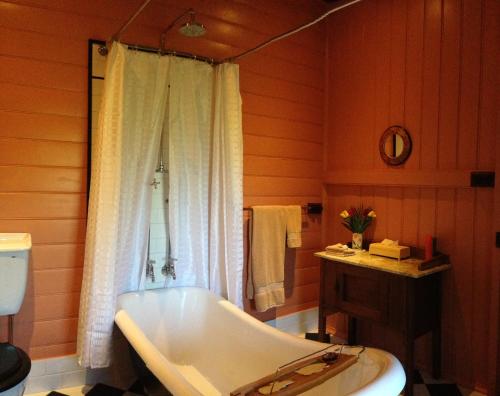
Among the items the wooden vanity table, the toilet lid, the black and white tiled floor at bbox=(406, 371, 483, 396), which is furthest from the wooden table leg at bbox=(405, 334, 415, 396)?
the toilet lid

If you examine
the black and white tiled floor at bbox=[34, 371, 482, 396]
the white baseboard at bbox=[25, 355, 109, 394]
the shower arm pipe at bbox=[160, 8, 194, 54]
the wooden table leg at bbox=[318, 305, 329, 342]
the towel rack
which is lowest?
the black and white tiled floor at bbox=[34, 371, 482, 396]

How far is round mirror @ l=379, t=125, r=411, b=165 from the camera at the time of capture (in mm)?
2869

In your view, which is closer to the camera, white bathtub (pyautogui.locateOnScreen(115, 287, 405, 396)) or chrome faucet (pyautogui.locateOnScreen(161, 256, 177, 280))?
white bathtub (pyautogui.locateOnScreen(115, 287, 405, 396))

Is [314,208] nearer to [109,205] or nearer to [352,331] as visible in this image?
[352,331]

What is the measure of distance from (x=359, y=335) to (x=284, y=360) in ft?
4.74

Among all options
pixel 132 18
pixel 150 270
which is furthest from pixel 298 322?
pixel 132 18

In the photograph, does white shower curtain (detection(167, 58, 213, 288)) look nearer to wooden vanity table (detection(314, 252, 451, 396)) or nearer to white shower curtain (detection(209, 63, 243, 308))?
white shower curtain (detection(209, 63, 243, 308))

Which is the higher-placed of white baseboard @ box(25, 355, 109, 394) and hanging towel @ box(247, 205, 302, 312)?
hanging towel @ box(247, 205, 302, 312)

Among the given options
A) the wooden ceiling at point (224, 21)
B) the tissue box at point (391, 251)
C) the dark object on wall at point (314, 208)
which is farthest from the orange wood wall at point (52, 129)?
the tissue box at point (391, 251)

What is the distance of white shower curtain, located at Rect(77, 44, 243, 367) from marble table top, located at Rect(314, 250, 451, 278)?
76cm

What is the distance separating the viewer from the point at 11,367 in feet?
5.67

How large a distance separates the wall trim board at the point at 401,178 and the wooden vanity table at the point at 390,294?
545 mm

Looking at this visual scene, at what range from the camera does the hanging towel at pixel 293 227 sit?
3.23 m

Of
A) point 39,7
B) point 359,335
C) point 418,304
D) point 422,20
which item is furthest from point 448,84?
point 39,7
